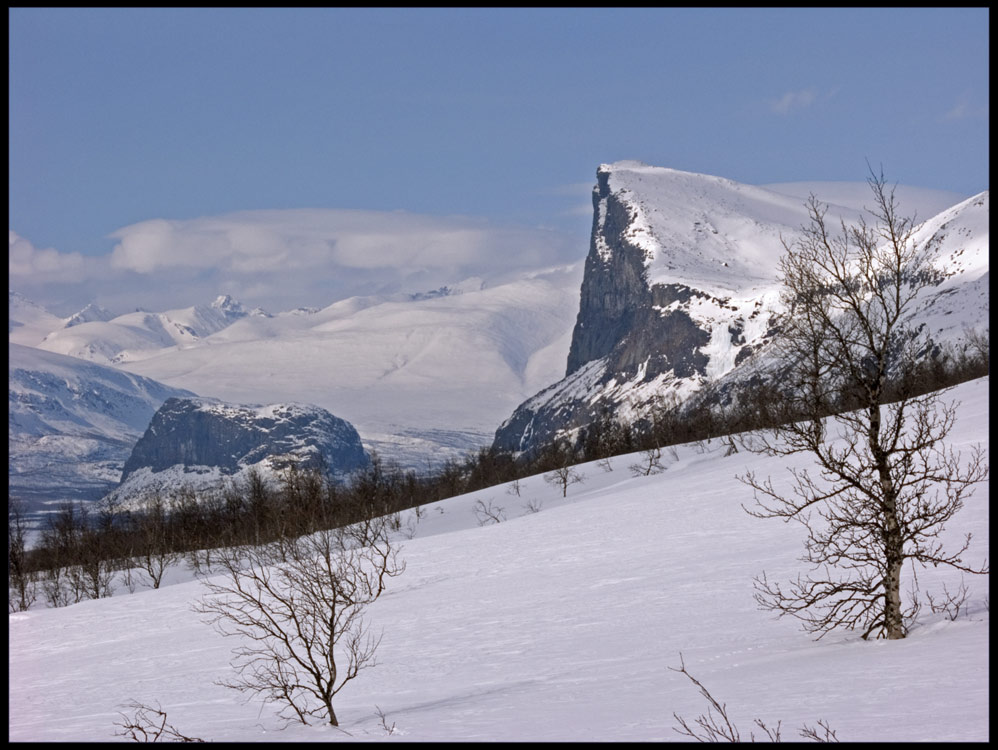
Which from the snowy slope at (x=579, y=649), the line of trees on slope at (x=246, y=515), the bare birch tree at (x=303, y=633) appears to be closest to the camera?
the snowy slope at (x=579, y=649)

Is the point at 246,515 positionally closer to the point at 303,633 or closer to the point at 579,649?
the point at 579,649

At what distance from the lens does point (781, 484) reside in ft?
182

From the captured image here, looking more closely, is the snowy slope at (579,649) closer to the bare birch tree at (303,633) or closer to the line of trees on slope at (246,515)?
the bare birch tree at (303,633)

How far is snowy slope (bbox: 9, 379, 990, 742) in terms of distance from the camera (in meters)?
16.1

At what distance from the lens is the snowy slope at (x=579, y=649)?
634 inches

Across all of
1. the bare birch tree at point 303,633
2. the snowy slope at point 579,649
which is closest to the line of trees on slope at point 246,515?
the snowy slope at point 579,649

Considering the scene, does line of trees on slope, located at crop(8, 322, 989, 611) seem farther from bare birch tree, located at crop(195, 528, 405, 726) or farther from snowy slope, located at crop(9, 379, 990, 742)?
bare birch tree, located at crop(195, 528, 405, 726)

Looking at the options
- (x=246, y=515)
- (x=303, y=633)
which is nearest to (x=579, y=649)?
(x=303, y=633)

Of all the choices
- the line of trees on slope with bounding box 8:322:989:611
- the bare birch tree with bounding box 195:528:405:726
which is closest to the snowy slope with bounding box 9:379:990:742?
the bare birch tree with bounding box 195:528:405:726

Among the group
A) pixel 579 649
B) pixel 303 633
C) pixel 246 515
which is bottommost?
pixel 579 649

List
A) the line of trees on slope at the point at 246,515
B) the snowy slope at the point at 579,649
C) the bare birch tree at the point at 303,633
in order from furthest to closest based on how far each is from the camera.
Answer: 1. the line of trees on slope at the point at 246,515
2. the bare birch tree at the point at 303,633
3. the snowy slope at the point at 579,649

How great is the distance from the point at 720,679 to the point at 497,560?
31388 millimetres

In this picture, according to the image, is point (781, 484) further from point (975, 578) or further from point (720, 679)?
point (720, 679)

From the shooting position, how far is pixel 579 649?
2886 centimetres
